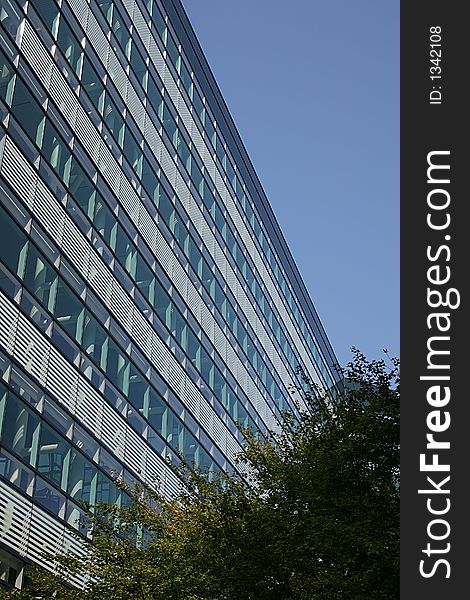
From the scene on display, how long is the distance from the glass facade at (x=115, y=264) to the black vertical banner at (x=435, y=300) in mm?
17459

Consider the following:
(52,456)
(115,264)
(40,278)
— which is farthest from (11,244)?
(115,264)

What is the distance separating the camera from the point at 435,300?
1355cm

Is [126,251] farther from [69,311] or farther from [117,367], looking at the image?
[69,311]

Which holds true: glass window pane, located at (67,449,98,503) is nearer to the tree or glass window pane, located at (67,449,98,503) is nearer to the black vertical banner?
the tree

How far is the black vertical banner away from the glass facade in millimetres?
17459

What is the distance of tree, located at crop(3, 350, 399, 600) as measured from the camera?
72.6 feet

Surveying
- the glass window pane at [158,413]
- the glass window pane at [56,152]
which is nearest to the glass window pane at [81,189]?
the glass window pane at [56,152]

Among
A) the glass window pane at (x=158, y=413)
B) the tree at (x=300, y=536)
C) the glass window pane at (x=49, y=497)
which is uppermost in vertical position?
the glass window pane at (x=158, y=413)

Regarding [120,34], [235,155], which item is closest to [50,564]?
[120,34]

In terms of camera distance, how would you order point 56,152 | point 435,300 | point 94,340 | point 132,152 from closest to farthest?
point 435,300 < point 56,152 < point 94,340 < point 132,152

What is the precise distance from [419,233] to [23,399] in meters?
18.3

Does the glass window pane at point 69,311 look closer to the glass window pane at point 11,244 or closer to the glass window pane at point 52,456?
the glass window pane at point 11,244

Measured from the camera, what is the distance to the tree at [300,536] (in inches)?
871

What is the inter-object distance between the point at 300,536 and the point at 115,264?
63.8 feet
